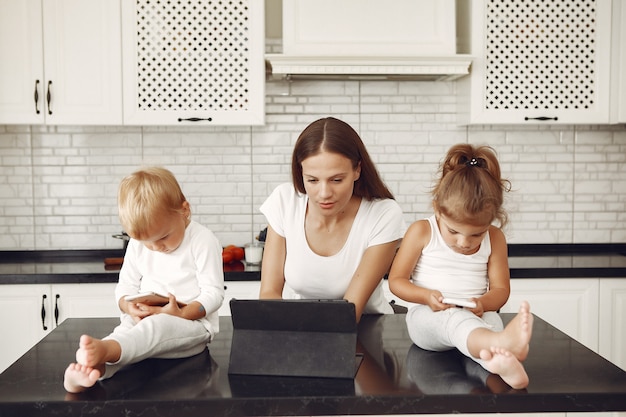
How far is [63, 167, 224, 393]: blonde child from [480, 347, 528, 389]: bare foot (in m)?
0.78

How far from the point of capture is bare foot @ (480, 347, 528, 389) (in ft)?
5.19

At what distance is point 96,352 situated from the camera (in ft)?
5.21

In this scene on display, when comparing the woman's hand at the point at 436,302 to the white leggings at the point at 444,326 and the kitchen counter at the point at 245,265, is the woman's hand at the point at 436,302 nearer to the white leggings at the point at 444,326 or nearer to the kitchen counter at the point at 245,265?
the white leggings at the point at 444,326

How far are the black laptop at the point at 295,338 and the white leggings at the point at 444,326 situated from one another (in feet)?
0.79

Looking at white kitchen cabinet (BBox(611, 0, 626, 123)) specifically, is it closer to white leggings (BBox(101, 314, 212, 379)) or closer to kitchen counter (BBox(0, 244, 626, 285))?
kitchen counter (BBox(0, 244, 626, 285))

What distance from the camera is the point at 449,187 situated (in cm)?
206

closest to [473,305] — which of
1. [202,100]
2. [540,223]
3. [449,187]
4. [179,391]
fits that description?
[449,187]

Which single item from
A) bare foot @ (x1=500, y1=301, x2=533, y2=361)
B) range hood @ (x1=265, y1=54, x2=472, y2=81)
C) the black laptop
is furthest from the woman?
range hood @ (x1=265, y1=54, x2=472, y2=81)

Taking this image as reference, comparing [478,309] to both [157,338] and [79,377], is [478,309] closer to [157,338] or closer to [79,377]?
[157,338]

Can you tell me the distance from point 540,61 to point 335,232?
1940 mm

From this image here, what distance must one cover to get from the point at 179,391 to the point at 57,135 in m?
2.81

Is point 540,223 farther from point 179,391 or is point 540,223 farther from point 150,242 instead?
point 179,391

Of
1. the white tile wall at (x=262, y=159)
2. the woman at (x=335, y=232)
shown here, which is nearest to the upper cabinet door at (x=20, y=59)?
the white tile wall at (x=262, y=159)

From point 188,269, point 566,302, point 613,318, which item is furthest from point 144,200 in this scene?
point 613,318
